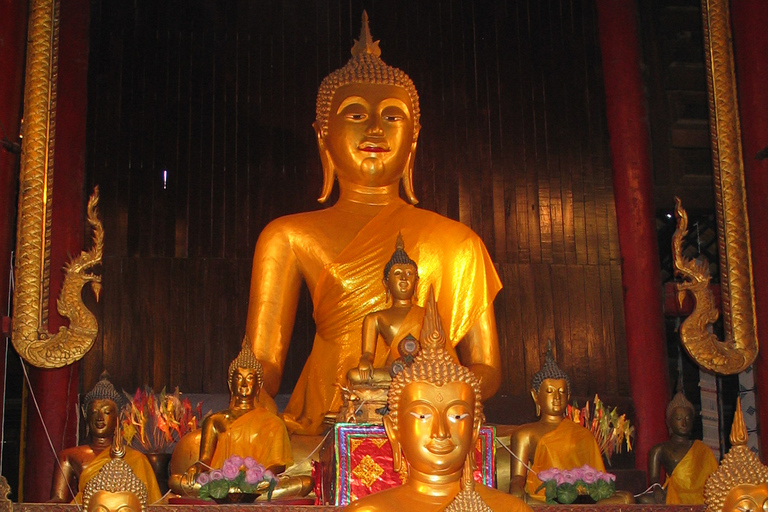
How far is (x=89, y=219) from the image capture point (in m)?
4.62

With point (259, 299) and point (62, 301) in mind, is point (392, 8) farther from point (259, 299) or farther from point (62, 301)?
point (62, 301)

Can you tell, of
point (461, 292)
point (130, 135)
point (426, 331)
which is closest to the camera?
point (426, 331)

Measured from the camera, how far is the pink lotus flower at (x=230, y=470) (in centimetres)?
367

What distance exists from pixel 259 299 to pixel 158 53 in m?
1.82

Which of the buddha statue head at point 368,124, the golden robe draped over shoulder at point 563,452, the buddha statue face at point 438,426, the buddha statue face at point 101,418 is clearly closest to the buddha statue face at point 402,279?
the golden robe draped over shoulder at point 563,452

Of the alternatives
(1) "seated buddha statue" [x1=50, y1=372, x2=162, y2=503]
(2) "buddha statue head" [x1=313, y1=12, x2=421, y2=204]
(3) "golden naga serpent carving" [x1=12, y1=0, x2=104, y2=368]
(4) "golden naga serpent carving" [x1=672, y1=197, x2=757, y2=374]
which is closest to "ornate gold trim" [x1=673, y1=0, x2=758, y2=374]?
(4) "golden naga serpent carving" [x1=672, y1=197, x2=757, y2=374]

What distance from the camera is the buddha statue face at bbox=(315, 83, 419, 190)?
206 inches

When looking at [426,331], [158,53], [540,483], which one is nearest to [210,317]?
[158,53]

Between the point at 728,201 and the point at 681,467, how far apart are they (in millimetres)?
1216

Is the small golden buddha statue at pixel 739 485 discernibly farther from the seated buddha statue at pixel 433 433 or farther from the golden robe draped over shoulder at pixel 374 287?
the golden robe draped over shoulder at pixel 374 287

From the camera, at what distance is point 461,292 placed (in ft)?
16.4

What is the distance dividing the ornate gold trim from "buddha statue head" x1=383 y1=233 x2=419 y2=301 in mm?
1188

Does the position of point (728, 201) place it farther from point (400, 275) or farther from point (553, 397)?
point (400, 275)

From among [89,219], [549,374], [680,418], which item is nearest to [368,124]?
[89,219]
